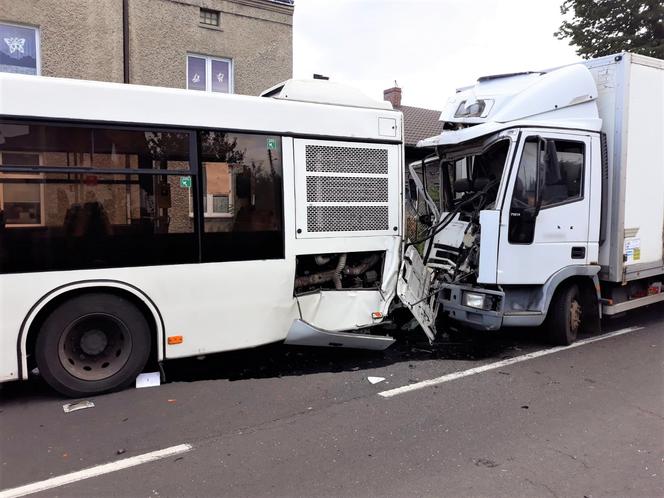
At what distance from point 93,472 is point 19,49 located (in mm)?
9210

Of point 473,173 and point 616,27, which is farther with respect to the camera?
point 616,27

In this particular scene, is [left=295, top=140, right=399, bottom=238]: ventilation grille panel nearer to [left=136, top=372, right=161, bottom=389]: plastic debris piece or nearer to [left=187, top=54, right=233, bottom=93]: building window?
[left=136, top=372, right=161, bottom=389]: plastic debris piece

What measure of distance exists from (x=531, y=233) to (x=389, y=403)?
2750 millimetres

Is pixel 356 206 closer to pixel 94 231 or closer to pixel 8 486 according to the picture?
pixel 94 231

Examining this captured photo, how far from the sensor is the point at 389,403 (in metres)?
4.57

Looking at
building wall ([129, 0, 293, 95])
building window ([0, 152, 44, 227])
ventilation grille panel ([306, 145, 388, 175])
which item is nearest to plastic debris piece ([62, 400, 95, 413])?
building window ([0, 152, 44, 227])

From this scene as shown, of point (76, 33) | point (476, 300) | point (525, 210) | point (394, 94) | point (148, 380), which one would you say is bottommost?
point (148, 380)

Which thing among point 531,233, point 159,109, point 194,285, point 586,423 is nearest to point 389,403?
point 586,423

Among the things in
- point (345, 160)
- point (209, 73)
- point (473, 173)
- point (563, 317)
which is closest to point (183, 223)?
point (345, 160)

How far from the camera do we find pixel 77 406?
4.51 metres

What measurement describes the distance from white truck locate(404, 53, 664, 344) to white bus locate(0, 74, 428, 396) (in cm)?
94

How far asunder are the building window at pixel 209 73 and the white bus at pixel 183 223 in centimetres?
651

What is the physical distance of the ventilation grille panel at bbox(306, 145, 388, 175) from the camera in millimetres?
5551

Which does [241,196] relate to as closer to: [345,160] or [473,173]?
[345,160]
